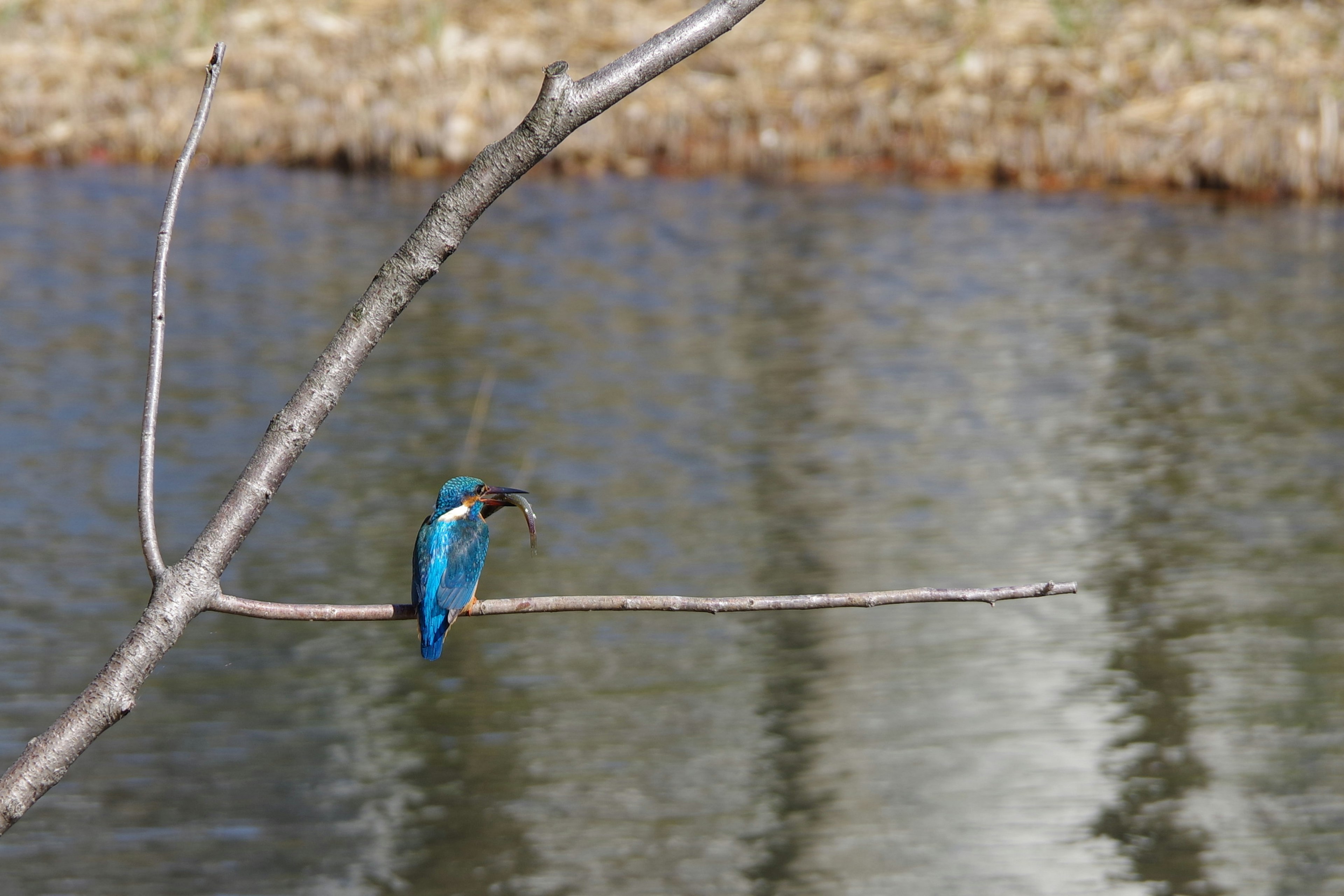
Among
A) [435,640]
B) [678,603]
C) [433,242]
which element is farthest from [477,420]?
[433,242]

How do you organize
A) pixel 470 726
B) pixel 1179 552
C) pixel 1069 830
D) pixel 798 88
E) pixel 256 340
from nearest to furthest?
pixel 1069 830 → pixel 470 726 → pixel 1179 552 → pixel 256 340 → pixel 798 88

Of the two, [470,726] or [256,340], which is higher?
[256,340]

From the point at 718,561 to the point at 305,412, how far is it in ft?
17.7

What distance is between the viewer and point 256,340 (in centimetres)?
1026

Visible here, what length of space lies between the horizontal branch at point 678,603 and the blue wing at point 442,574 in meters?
0.89

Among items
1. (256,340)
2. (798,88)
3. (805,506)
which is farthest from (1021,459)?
(798,88)

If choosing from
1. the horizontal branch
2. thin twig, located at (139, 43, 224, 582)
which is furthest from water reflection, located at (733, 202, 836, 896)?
thin twig, located at (139, 43, 224, 582)

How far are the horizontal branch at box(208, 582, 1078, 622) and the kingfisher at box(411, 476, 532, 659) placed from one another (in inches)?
32.5

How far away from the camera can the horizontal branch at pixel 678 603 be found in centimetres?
176

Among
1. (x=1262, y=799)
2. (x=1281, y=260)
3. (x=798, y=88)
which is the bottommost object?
(x=1262, y=799)

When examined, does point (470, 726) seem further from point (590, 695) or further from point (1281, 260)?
point (1281, 260)

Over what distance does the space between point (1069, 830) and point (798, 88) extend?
12.3 metres

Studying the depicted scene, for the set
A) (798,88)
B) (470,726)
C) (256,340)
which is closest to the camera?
(470,726)

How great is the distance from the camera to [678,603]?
192cm
